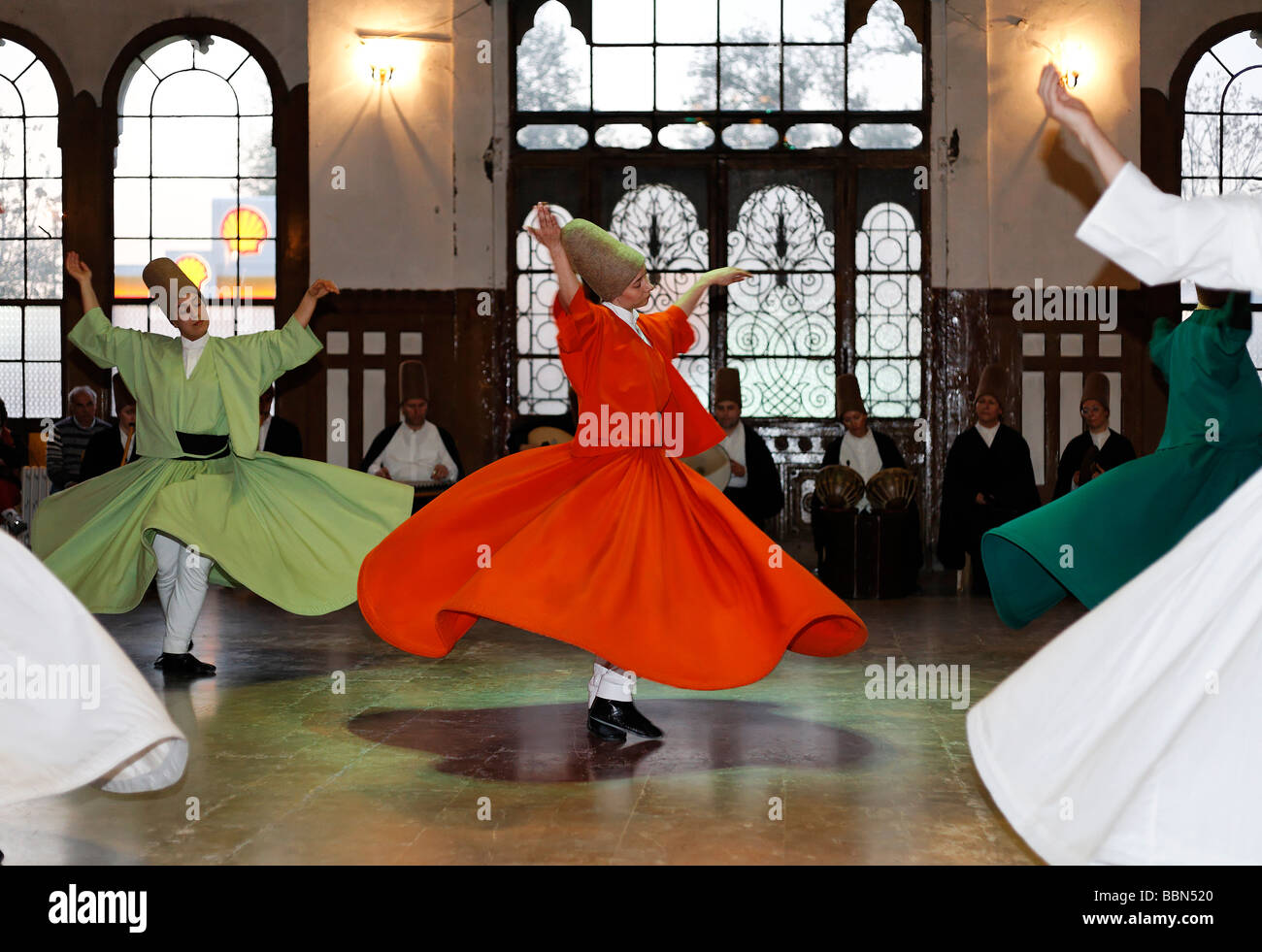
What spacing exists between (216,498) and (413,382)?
147 inches

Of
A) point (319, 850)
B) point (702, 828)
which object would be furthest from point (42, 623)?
point (702, 828)

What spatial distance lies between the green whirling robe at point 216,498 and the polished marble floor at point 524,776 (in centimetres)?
44

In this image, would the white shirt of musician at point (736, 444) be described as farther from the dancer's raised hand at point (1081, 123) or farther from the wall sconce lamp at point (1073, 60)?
the dancer's raised hand at point (1081, 123)

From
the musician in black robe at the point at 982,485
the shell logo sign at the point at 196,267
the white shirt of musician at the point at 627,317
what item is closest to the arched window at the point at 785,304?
the musician in black robe at the point at 982,485

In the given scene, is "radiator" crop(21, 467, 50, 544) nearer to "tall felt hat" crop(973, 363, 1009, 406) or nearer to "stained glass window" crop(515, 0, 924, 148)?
"stained glass window" crop(515, 0, 924, 148)

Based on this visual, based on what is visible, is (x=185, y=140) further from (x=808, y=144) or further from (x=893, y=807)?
(x=893, y=807)

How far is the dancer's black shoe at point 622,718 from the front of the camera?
4355 millimetres

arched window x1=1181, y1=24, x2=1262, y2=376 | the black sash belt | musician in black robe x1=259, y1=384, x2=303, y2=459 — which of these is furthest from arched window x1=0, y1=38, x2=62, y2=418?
arched window x1=1181, y1=24, x2=1262, y2=376

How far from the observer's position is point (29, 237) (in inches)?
426

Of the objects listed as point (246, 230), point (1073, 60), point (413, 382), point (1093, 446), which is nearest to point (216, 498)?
point (413, 382)

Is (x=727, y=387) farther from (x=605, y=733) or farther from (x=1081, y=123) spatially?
(x=1081, y=123)

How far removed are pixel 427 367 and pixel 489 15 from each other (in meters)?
2.66

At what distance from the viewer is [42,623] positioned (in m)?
2.53

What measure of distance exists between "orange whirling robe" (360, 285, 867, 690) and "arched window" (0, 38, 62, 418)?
7590mm
